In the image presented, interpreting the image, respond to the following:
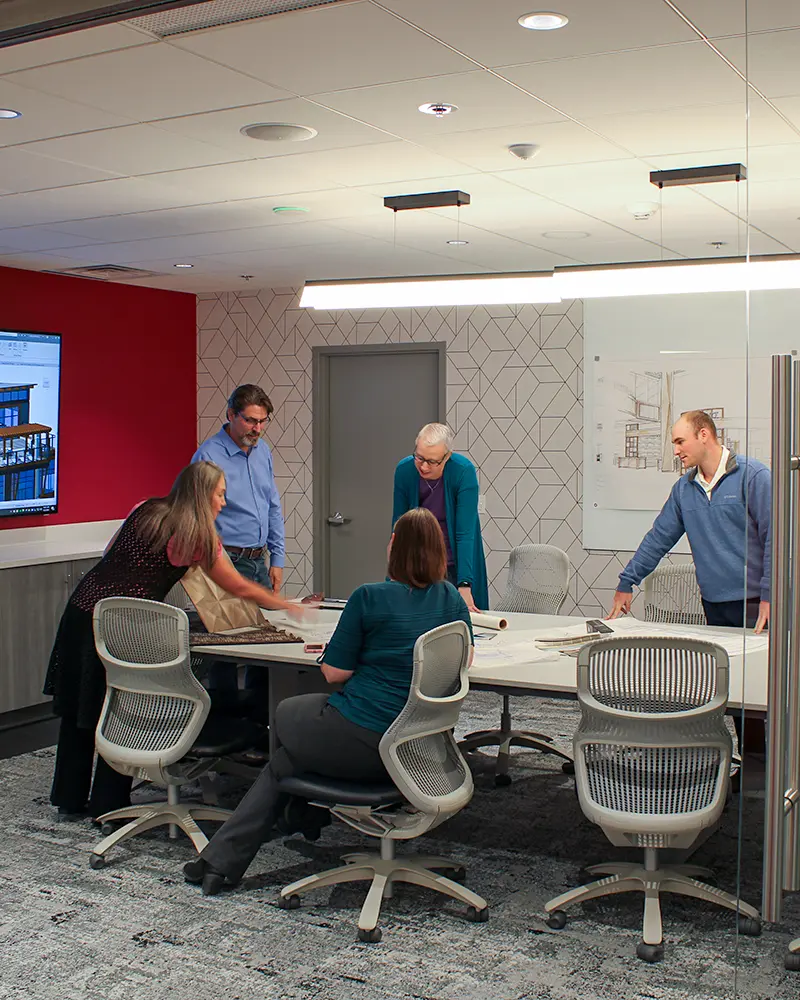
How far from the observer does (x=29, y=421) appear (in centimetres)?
662

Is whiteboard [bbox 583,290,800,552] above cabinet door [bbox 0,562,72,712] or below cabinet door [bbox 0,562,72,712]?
above

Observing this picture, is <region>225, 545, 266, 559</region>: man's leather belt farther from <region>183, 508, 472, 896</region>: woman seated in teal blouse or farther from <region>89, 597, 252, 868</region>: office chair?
<region>183, 508, 472, 896</region>: woman seated in teal blouse

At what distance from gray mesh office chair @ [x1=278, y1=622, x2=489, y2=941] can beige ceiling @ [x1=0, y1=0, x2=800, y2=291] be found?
149 centimetres

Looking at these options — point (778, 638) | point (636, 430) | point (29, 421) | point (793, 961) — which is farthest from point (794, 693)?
point (29, 421)

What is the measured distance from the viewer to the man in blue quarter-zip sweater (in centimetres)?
232

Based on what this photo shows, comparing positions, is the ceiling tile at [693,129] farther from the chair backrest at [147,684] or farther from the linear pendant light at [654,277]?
the chair backrest at [147,684]

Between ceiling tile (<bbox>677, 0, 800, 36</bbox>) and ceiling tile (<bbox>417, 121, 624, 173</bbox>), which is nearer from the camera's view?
ceiling tile (<bbox>677, 0, 800, 36</bbox>)

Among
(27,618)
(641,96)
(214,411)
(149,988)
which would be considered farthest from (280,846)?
(214,411)

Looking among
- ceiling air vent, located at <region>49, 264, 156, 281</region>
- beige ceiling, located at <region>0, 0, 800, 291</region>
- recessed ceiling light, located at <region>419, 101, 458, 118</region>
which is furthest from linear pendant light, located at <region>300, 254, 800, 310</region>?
ceiling air vent, located at <region>49, 264, 156, 281</region>

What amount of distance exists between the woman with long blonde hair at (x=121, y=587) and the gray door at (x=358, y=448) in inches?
130

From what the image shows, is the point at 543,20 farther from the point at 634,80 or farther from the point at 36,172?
the point at 36,172

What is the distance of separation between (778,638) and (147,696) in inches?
98.8

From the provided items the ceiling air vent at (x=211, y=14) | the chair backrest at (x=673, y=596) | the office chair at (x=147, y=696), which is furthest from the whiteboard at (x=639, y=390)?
the ceiling air vent at (x=211, y=14)

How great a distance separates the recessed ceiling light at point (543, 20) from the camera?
2648 mm
